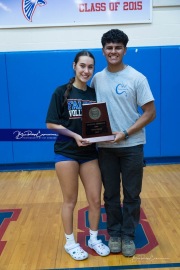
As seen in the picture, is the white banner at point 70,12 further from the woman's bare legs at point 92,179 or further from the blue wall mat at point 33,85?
the woman's bare legs at point 92,179

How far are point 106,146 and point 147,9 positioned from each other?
298cm

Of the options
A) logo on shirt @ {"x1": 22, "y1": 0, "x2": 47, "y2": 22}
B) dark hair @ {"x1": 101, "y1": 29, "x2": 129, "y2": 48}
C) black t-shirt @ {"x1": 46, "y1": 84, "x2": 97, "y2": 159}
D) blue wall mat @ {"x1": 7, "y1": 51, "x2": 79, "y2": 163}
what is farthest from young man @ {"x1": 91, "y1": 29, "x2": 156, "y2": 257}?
logo on shirt @ {"x1": 22, "y1": 0, "x2": 47, "y2": 22}

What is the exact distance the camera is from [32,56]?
4262 mm

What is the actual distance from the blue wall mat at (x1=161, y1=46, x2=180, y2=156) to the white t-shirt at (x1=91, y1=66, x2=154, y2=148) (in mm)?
2415

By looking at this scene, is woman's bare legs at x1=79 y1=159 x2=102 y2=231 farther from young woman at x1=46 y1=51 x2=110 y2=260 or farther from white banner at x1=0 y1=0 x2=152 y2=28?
white banner at x1=0 y1=0 x2=152 y2=28

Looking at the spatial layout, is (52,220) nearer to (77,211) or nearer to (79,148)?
(77,211)

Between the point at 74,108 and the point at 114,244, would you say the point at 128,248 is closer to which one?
the point at 114,244

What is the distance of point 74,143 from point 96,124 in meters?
0.20

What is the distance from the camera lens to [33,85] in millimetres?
4336

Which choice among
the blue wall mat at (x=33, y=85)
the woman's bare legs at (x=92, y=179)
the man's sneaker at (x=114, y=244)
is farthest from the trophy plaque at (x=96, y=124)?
the blue wall mat at (x=33, y=85)

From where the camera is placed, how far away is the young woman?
208 centimetres

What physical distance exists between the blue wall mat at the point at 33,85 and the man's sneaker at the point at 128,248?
7.93 ft

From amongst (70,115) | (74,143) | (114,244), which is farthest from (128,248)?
(70,115)

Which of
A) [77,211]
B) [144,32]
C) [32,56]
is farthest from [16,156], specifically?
[144,32]
